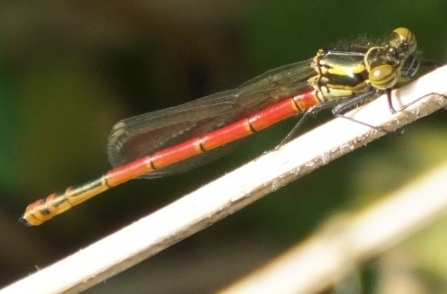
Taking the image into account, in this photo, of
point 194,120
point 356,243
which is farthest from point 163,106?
point 356,243

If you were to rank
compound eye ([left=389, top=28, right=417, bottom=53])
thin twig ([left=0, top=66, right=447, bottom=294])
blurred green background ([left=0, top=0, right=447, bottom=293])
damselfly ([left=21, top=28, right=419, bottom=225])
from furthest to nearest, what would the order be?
blurred green background ([left=0, top=0, right=447, bottom=293])
damselfly ([left=21, top=28, right=419, bottom=225])
compound eye ([left=389, top=28, right=417, bottom=53])
thin twig ([left=0, top=66, right=447, bottom=294])

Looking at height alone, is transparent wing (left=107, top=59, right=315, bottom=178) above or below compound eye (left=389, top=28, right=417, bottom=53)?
above

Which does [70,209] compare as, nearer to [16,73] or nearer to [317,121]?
[16,73]

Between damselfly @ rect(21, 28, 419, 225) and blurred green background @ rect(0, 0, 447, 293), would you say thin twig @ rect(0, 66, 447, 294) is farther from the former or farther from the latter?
blurred green background @ rect(0, 0, 447, 293)

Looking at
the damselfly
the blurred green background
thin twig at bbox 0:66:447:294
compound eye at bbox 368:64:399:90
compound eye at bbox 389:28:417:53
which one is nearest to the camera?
thin twig at bbox 0:66:447:294

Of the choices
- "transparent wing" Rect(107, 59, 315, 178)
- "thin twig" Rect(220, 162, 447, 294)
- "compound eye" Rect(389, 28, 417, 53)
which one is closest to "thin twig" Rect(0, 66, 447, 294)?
"compound eye" Rect(389, 28, 417, 53)

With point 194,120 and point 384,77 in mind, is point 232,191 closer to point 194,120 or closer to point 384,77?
point 384,77

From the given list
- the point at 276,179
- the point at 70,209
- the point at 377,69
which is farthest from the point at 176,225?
the point at 70,209

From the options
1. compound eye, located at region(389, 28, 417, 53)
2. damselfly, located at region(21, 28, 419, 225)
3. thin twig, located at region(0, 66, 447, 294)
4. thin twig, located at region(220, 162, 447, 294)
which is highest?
damselfly, located at region(21, 28, 419, 225)
